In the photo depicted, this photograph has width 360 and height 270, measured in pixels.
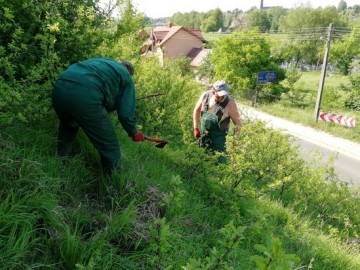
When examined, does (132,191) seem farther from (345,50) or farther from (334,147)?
(345,50)

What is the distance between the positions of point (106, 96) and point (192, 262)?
6.46 ft

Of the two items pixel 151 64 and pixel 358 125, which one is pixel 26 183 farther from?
pixel 358 125

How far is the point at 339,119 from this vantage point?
20.2 m

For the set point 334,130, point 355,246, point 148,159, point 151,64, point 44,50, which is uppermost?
point 44,50

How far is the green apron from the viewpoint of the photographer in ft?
16.7

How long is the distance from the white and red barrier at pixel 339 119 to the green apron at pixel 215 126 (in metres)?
16.9

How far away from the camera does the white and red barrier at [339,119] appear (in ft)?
63.7

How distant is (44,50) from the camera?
11.1ft

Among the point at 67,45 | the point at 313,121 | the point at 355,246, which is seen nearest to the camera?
the point at 67,45

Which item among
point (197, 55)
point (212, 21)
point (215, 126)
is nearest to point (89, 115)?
point (215, 126)

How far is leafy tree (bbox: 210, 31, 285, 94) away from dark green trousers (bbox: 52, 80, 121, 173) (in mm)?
30433

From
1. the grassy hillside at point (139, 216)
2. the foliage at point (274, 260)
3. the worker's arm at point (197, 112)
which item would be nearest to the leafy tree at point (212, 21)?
the worker's arm at point (197, 112)

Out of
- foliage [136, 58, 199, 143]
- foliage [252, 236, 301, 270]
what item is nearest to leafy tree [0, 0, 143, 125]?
foliage [136, 58, 199, 143]

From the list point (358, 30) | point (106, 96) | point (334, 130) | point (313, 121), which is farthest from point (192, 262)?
point (358, 30)
